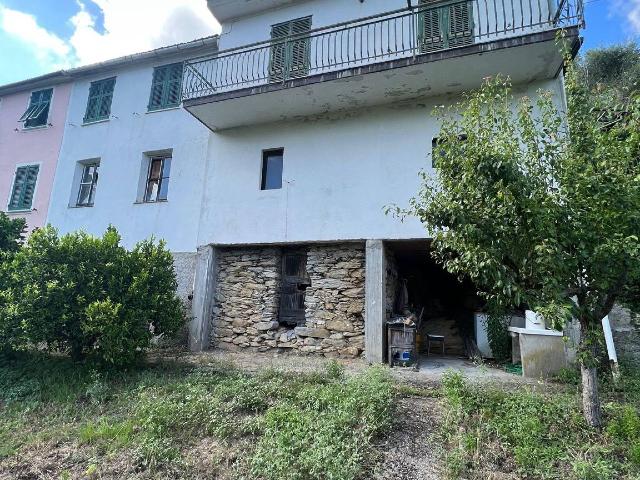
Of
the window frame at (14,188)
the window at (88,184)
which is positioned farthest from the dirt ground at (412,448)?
the window frame at (14,188)

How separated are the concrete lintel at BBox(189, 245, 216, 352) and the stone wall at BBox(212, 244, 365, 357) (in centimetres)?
20

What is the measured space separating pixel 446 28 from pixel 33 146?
1295cm

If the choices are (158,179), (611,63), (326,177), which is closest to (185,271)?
(158,179)

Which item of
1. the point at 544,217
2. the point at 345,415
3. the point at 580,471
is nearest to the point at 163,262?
the point at 345,415

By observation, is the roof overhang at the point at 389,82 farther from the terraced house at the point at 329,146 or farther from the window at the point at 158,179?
the window at the point at 158,179

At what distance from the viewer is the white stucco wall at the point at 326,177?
752 centimetres

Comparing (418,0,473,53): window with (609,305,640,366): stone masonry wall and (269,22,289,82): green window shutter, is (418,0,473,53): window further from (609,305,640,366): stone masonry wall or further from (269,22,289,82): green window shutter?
(609,305,640,366): stone masonry wall

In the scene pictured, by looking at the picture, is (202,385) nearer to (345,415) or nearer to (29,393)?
(345,415)

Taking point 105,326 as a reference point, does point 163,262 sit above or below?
above

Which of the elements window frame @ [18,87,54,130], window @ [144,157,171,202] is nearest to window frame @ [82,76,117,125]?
window frame @ [18,87,54,130]

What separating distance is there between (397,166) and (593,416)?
17.2 ft

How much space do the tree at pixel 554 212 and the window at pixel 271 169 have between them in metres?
5.17

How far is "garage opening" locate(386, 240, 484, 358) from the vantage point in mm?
8523

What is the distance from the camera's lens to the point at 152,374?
5961 mm
